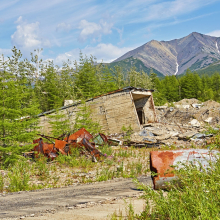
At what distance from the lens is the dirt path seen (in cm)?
499

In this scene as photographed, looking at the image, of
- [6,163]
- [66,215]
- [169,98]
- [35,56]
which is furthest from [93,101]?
[169,98]

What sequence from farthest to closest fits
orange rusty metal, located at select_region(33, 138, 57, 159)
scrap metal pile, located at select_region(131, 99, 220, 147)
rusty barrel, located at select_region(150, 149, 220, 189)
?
scrap metal pile, located at select_region(131, 99, 220, 147)
orange rusty metal, located at select_region(33, 138, 57, 159)
rusty barrel, located at select_region(150, 149, 220, 189)

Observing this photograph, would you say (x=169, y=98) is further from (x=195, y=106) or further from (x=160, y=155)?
(x=160, y=155)

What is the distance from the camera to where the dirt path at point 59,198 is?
499 centimetres

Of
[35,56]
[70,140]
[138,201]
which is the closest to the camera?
[138,201]

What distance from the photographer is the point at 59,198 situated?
5891 mm

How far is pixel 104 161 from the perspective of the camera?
10.7m

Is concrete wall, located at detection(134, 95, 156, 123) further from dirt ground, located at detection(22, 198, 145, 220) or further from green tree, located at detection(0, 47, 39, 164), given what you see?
dirt ground, located at detection(22, 198, 145, 220)

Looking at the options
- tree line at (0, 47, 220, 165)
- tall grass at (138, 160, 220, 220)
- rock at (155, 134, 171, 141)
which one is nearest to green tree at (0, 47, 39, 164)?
tree line at (0, 47, 220, 165)

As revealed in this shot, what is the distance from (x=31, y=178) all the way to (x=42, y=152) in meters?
2.53

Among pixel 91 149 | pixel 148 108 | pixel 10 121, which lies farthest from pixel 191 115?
pixel 10 121

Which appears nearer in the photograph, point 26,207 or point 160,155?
point 26,207

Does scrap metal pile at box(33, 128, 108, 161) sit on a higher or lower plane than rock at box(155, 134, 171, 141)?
higher

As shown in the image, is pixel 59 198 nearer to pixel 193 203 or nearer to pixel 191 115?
pixel 193 203
